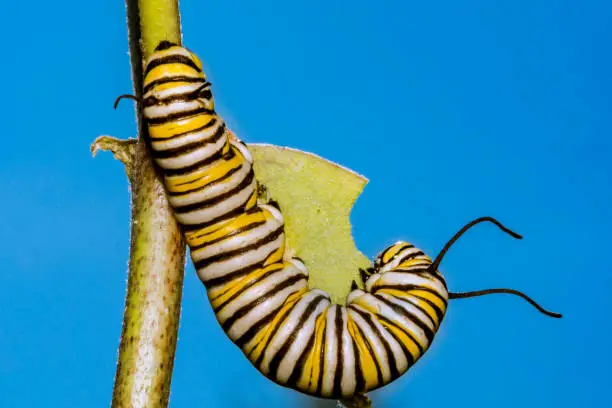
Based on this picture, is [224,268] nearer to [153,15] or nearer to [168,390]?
[168,390]

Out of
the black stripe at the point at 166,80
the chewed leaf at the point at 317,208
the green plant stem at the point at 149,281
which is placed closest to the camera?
the green plant stem at the point at 149,281

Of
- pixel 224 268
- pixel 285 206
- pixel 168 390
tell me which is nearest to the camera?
pixel 168 390

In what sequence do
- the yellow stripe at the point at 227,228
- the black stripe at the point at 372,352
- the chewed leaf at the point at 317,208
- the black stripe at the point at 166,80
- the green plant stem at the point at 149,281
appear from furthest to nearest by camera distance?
the chewed leaf at the point at 317,208 → the black stripe at the point at 372,352 → the yellow stripe at the point at 227,228 → the black stripe at the point at 166,80 → the green plant stem at the point at 149,281

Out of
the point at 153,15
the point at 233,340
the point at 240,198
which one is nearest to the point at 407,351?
the point at 233,340

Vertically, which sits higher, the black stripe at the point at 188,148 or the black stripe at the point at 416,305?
the black stripe at the point at 188,148

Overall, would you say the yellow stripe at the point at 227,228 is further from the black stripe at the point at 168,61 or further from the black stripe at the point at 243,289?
the black stripe at the point at 168,61

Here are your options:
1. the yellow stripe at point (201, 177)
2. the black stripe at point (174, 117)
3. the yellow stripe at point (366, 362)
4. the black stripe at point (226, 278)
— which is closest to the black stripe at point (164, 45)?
the black stripe at point (174, 117)

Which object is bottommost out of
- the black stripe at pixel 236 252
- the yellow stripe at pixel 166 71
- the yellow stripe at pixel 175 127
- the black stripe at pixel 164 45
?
the black stripe at pixel 236 252

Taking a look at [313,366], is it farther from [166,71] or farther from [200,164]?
[166,71]
